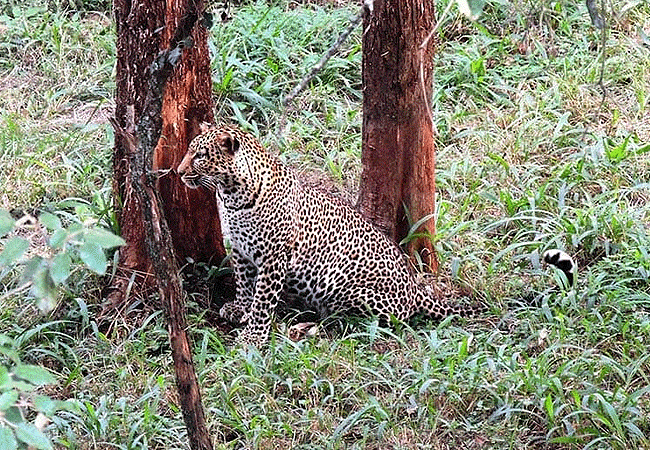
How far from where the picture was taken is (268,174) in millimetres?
5285

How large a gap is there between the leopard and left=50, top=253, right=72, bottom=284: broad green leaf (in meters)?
3.01

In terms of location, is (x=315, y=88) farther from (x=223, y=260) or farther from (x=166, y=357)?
(x=166, y=357)

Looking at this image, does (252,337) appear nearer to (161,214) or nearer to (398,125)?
(398,125)

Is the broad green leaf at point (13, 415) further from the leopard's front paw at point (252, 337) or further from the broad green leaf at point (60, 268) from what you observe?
the leopard's front paw at point (252, 337)

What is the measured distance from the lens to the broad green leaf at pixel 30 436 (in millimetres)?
2094

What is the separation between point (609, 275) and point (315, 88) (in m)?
2.60

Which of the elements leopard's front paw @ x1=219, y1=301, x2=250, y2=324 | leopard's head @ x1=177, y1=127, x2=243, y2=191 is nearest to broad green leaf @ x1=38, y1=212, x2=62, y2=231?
leopard's head @ x1=177, y1=127, x2=243, y2=191

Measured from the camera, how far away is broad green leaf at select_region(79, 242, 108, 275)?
2055 mm

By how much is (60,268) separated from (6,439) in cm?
33

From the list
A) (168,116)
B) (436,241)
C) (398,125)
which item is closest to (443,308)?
(436,241)

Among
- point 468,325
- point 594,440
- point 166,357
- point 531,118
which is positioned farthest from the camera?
point 531,118

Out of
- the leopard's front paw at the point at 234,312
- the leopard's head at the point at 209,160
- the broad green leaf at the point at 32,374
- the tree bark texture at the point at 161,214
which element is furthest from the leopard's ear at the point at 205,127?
the broad green leaf at the point at 32,374

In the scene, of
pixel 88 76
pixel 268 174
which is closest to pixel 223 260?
pixel 268 174

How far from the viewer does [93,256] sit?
205cm
